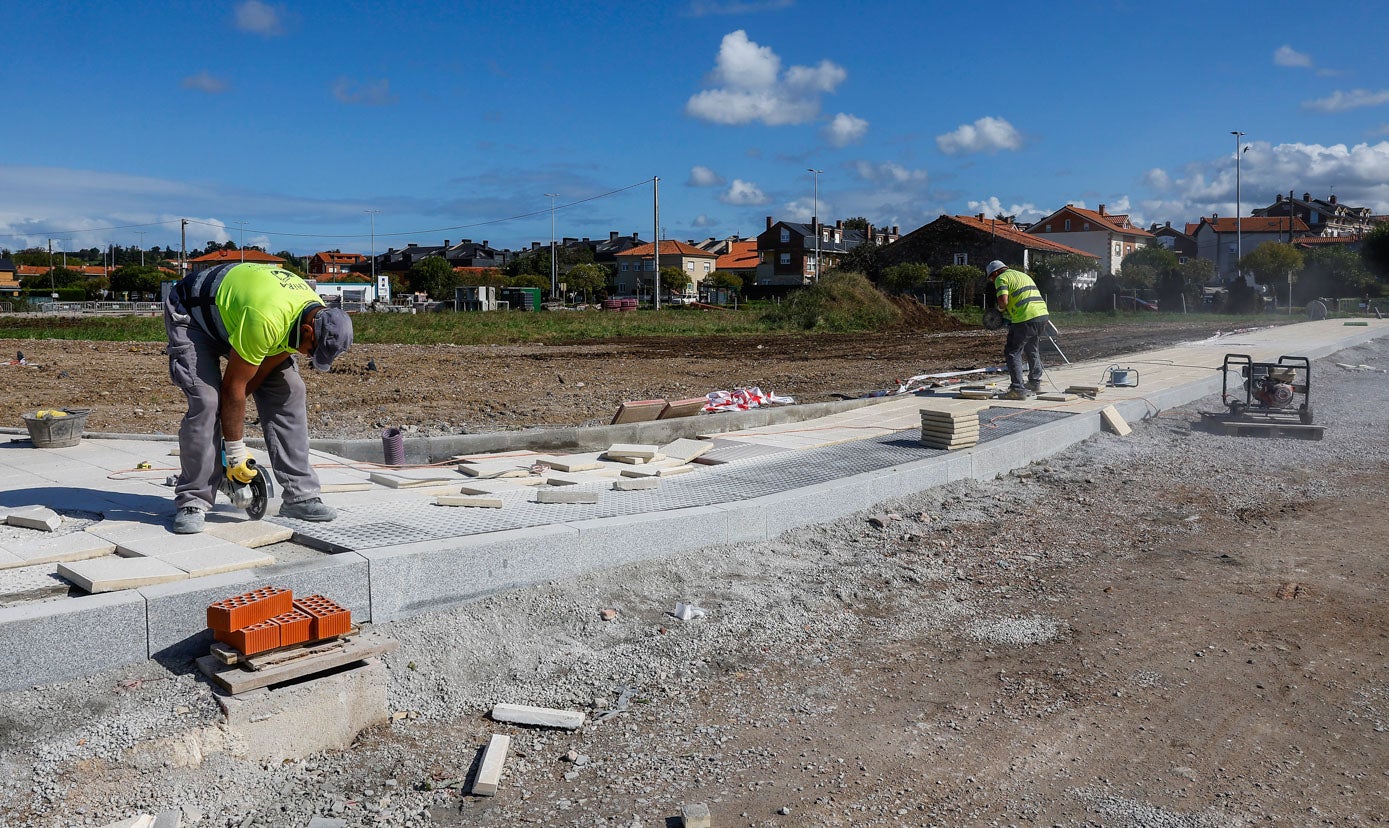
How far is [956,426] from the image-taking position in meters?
8.53

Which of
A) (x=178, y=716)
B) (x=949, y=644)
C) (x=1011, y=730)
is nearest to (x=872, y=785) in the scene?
(x=1011, y=730)

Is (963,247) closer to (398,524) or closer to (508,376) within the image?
(508,376)

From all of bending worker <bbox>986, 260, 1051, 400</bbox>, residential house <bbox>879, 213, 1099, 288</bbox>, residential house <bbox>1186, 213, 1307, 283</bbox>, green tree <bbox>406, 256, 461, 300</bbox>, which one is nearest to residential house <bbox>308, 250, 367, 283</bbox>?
green tree <bbox>406, 256, 461, 300</bbox>

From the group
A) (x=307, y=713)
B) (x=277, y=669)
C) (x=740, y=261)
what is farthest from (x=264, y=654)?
(x=740, y=261)

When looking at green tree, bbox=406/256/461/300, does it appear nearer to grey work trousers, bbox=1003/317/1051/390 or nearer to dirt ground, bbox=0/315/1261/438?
dirt ground, bbox=0/315/1261/438

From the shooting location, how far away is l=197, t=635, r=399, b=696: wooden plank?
3781 mm

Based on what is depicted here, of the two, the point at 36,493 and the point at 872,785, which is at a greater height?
the point at 36,493

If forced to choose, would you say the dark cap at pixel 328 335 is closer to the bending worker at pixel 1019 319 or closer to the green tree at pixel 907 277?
the bending worker at pixel 1019 319

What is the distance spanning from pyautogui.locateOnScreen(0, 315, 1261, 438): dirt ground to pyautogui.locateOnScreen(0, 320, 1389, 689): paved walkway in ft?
10.2

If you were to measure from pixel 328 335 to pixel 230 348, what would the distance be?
67cm

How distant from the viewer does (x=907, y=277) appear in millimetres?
62562

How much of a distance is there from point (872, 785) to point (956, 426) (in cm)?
522

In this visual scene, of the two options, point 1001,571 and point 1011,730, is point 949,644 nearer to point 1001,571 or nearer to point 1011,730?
point 1011,730

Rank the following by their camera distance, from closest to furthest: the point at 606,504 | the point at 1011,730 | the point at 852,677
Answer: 1. the point at 1011,730
2. the point at 852,677
3. the point at 606,504
